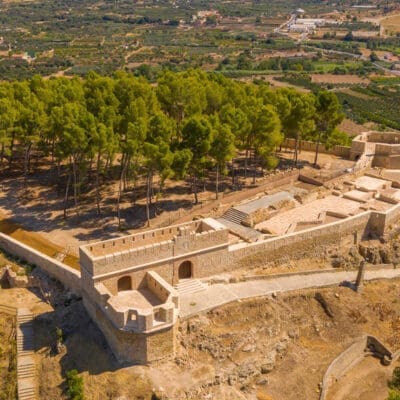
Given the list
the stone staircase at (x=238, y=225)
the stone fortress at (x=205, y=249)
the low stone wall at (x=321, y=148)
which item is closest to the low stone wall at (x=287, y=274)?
the stone fortress at (x=205, y=249)

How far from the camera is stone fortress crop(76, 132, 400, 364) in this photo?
24.4m

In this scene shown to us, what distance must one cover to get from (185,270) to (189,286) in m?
0.99

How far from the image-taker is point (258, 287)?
29859mm

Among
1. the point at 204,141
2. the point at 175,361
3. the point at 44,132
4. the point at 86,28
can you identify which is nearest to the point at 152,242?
the point at 175,361

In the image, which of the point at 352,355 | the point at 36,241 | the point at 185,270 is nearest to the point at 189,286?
the point at 185,270

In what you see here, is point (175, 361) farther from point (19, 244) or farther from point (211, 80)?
point (211, 80)

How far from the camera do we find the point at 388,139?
1884 inches

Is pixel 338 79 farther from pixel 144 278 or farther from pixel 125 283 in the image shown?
pixel 125 283

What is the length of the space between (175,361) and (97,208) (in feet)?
47.6

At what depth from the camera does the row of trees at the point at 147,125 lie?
112 ft

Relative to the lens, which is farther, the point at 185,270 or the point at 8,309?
the point at 185,270

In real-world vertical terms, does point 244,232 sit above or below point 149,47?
above

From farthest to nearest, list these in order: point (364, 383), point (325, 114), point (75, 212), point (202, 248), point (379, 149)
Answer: point (379, 149)
point (325, 114)
point (75, 212)
point (202, 248)
point (364, 383)

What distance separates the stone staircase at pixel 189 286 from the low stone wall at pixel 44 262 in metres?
A: 5.21
